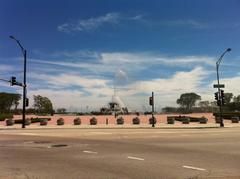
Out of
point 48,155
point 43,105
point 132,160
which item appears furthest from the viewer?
point 43,105

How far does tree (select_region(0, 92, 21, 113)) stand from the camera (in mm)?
150000

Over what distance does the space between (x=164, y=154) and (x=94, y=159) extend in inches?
131

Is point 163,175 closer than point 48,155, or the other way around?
point 163,175

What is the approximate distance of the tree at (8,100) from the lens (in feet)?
492

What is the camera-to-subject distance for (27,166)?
39.6 feet

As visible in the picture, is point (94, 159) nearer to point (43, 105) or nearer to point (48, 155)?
point (48, 155)

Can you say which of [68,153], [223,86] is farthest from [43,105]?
[68,153]

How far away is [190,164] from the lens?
12.3 metres

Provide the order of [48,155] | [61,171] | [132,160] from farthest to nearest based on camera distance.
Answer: [48,155] → [132,160] → [61,171]

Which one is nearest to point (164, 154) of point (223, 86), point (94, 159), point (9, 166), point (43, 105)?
point (94, 159)

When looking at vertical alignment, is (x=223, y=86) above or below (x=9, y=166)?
above

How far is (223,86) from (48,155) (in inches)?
1429

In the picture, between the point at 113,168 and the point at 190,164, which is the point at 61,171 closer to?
the point at 113,168

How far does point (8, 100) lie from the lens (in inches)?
6014
